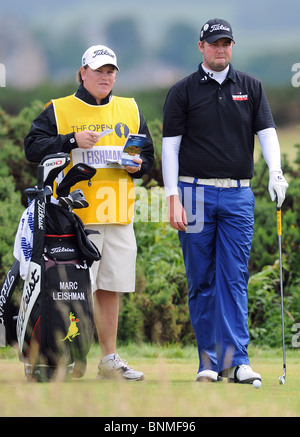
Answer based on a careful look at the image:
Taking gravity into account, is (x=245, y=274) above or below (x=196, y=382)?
above

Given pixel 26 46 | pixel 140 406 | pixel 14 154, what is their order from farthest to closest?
1. pixel 26 46
2. pixel 14 154
3. pixel 140 406

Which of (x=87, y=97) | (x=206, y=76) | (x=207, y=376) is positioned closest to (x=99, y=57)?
(x=87, y=97)

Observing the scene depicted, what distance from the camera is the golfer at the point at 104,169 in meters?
6.23

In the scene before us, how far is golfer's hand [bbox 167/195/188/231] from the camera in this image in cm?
620

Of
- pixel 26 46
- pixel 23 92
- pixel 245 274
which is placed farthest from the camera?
pixel 26 46

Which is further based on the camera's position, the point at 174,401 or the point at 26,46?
the point at 26,46

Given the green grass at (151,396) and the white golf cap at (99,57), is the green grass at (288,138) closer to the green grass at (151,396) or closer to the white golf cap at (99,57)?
the white golf cap at (99,57)

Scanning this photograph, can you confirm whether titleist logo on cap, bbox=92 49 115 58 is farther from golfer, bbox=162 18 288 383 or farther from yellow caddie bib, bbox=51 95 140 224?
golfer, bbox=162 18 288 383

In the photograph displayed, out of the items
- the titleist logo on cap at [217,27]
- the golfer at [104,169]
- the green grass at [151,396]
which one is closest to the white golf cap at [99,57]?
the golfer at [104,169]

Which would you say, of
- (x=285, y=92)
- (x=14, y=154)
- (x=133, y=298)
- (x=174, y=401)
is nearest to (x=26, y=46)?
(x=285, y=92)

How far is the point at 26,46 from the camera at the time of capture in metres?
27.0

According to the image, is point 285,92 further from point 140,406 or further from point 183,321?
point 140,406

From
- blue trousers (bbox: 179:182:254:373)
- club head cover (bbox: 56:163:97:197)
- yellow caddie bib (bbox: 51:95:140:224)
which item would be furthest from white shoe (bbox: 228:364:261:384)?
club head cover (bbox: 56:163:97:197)
